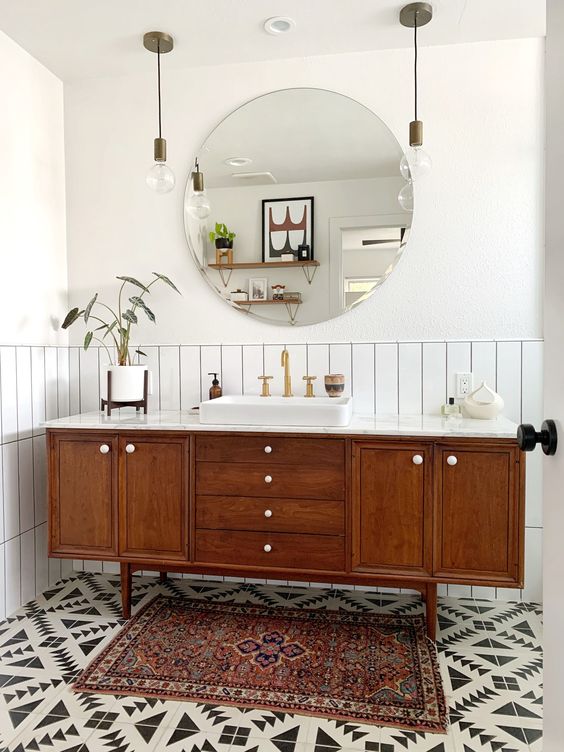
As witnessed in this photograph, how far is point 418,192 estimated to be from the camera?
270 centimetres

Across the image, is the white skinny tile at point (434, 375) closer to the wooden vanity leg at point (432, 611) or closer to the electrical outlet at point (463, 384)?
the electrical outlet at point (463, 384)

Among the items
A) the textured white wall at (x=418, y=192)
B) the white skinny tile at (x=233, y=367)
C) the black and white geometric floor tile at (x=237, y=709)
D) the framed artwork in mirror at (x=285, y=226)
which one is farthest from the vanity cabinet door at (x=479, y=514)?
the framed artwork in mirror at (x=285, y=226)

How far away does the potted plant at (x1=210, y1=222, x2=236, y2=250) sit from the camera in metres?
2.84

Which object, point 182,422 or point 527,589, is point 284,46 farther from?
point 527,589

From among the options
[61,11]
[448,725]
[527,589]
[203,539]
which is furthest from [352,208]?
[448,725]

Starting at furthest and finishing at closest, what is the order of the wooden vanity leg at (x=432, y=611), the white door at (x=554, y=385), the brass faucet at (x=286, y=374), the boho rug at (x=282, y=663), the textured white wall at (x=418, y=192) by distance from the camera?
the brass faucet at (x=286, y=374)
the textured white wall at (x=418, y=192)
the wooden vanity leg at (x=432, y=611)
the boho rug at (x=282, y=663)
the white door at (x=554, y=385)

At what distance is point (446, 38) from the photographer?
2.60 meters

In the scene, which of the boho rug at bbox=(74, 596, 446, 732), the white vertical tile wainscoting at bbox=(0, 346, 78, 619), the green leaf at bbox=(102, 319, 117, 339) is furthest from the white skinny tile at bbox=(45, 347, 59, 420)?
the boho rug at bbox=(74, 596, 446, 732)

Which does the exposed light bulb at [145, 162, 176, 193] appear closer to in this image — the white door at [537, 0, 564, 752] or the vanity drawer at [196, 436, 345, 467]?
the vanity drawer at [196, 436, 345, 467]

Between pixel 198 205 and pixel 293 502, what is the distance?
4.90ft

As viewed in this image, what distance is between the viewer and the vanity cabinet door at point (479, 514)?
216 cm

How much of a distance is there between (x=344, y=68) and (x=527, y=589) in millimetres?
2509

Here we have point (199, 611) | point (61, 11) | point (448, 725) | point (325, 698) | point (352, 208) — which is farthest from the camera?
point (352, 208)

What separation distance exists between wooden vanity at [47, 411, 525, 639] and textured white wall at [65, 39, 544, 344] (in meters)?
0.60
